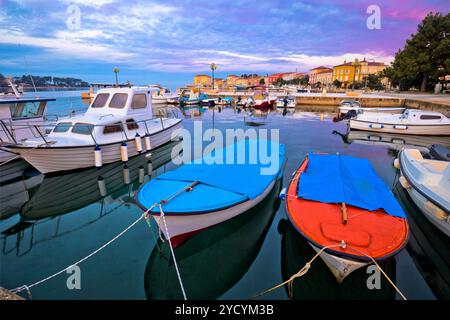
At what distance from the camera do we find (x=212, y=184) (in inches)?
247

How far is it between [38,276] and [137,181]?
5.42 meters

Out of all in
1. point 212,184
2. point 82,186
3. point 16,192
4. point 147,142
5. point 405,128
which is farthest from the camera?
point 405,128

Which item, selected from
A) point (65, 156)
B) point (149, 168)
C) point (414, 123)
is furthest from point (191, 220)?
point (414, 123)

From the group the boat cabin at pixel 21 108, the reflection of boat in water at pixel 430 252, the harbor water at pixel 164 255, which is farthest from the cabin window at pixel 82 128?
the reflection of boat in water at pixel 430 252

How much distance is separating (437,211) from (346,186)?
237cm

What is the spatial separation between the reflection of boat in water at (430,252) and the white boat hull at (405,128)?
555 inches

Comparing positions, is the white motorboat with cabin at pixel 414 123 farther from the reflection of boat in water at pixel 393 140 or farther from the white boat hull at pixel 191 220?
the white boat hull at pixel 191 220

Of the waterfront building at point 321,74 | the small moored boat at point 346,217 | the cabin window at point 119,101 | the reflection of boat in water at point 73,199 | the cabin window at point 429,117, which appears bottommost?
the reflection of boat in water at point 73,199

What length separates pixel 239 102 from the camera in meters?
45.2

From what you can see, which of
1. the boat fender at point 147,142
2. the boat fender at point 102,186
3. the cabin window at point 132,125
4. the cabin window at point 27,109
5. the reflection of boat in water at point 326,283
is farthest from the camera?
the boat fender at point 147,142

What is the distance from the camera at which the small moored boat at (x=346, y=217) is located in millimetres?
4121

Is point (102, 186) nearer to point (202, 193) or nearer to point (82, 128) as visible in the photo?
point (82, 128)
